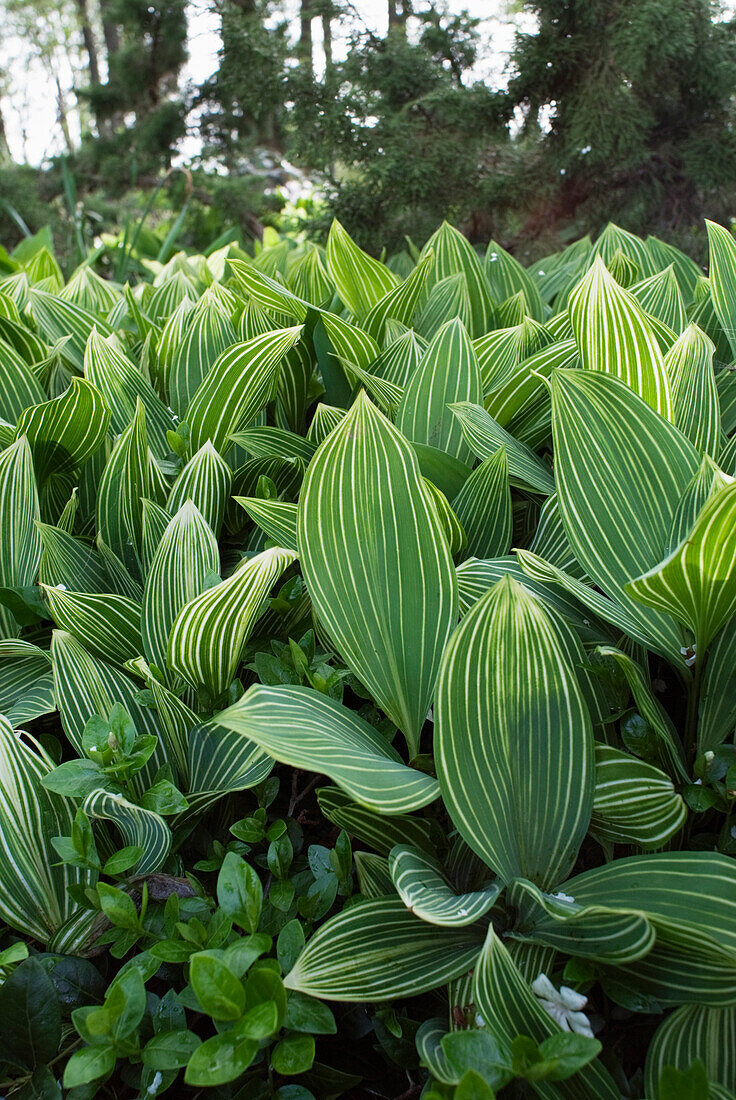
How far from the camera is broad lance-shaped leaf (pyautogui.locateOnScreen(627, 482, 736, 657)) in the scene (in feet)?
2.29

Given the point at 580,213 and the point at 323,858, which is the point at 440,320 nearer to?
the point at 323,858

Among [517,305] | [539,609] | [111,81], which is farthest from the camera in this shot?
[111,81]

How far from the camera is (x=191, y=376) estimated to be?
1.54m

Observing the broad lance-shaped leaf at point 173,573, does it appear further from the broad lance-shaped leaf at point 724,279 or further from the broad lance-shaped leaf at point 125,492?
the broad lance-shaped leaf at point 724,279

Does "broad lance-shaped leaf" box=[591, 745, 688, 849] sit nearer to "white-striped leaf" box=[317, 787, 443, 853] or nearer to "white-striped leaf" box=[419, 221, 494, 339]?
"white-striped leaf" box=[317, 787, 443, 853]

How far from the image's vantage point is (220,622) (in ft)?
3.01

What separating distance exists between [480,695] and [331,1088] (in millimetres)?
A: 438

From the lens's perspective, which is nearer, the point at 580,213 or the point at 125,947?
the point at 125,947

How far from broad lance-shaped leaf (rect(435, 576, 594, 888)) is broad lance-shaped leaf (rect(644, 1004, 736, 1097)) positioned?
0.50 ft

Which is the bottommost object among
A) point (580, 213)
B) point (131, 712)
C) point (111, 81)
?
point (131, 712)

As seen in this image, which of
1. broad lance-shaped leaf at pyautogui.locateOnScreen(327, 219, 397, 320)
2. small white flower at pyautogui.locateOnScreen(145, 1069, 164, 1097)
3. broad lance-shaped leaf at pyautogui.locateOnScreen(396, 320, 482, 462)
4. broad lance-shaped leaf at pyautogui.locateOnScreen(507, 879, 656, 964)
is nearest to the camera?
broad lance-shaped leaf at pyautogui.locateOnScreen(507, 879, 656, 964)

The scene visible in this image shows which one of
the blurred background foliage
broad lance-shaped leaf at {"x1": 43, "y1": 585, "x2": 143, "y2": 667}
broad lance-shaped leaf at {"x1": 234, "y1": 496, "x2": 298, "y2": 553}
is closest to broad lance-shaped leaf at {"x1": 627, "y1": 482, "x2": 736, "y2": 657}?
broad lance-shaped leaf at {"x1": 234, "y1": 496, "x2": 298, "y2": 553}

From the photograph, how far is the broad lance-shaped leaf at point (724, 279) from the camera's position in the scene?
4.38ft

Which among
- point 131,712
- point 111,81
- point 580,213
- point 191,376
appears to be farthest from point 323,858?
point 111,81
